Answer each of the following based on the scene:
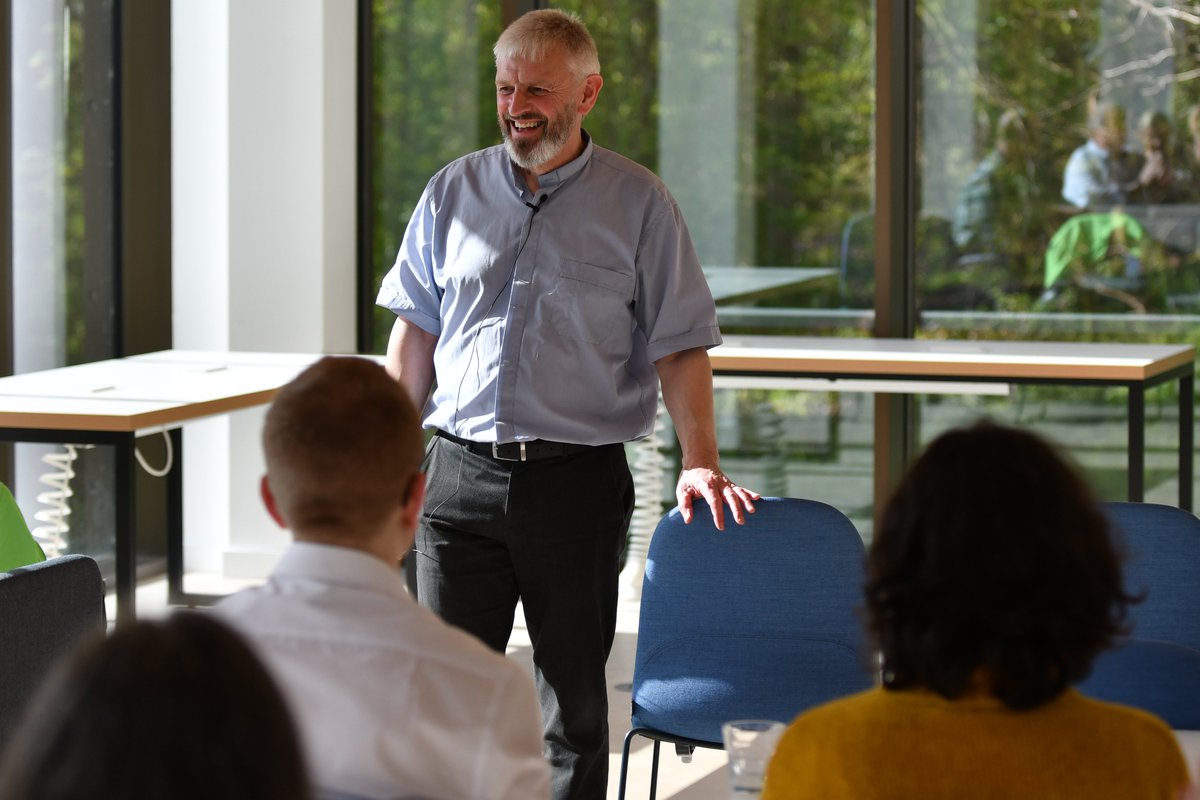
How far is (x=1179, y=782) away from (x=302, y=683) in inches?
28.9

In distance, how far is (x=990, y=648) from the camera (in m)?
1.18

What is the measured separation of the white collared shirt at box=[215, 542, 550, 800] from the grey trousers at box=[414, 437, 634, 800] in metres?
1.18

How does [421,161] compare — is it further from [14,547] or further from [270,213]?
[14,547]

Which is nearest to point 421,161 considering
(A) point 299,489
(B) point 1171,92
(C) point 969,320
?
(C) point 969,320

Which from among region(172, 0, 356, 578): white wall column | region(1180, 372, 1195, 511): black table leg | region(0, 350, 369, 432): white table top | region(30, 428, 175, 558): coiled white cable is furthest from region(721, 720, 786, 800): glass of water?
region(172, 0, 356, 578): white wall column

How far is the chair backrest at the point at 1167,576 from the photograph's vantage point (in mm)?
2189

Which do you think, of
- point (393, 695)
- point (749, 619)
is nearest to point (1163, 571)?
point (749, 619)

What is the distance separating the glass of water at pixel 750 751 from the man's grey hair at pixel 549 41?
1.38m

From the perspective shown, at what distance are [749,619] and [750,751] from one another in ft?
3.35

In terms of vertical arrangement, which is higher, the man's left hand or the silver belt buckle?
the silver belt buckle

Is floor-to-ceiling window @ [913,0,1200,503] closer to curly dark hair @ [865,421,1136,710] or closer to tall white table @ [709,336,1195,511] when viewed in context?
tall white table @ [709,336,1195,511]

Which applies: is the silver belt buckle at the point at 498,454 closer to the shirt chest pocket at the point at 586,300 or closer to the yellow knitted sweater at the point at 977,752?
the shirt chest pocket at the point at 586,300

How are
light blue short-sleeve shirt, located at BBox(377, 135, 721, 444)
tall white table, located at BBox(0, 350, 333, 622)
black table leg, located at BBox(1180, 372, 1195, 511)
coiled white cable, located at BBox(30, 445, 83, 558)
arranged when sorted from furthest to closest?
black table leg, located at BBox(1180, 372, 1195, 511) < coiled white cable, located at BBox(30, 445, 83, 558) < tall white table, located at BBox(0, 350, 333, 622) < light blue short-sleeve shirt, located at BBox(377, 135, 721, 444)

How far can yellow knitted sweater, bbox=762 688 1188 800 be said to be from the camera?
46.4 inches
